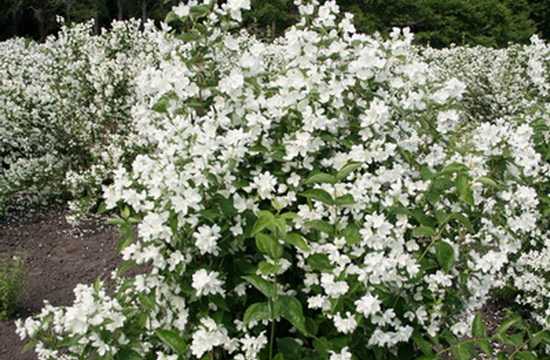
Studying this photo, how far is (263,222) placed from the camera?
1894mm

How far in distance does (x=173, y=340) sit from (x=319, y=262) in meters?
0.49

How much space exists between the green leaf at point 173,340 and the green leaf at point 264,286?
297 mm

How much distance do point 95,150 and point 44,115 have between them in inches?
22.5

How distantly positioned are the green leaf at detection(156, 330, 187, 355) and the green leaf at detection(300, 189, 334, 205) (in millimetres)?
571

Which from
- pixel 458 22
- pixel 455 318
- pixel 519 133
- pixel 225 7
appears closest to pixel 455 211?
pixel 519 133

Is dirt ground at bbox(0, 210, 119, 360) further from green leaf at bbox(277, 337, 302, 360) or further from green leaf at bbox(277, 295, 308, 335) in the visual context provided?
green leaf at bbox(277, 295, 308, 335)

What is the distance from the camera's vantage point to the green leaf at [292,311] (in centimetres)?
188

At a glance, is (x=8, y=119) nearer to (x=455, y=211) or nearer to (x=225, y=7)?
(x=225, y=7)

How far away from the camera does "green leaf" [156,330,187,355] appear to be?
1.97 m

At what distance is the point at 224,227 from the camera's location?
6.56 ft

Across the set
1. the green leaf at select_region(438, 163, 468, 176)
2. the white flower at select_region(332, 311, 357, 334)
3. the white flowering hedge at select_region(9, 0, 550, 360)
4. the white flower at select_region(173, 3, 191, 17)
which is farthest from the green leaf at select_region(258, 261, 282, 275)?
the white flower at select_region(173, 3, 191, 17)

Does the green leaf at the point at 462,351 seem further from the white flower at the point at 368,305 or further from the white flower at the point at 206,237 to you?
the white flower at the point at 206,237

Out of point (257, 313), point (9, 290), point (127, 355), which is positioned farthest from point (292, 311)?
point (9, 290)

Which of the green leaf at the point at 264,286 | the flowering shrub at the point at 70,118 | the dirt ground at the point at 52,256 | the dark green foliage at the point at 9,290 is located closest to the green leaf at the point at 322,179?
the green leaf at the point at 264,286
